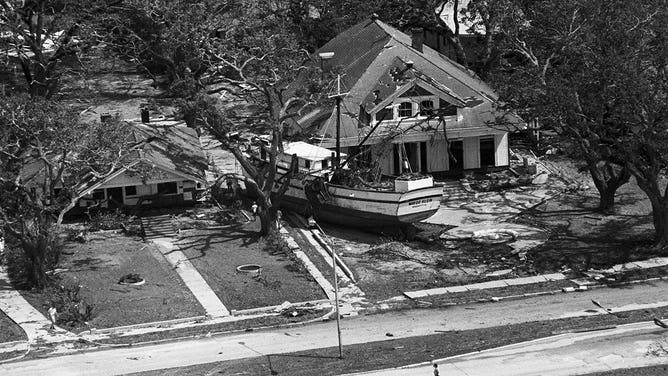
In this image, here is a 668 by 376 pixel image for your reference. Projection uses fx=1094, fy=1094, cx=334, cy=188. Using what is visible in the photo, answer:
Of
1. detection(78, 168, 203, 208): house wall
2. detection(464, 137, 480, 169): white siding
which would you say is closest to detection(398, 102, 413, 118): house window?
detection(464, 137, 480, 169): white siding

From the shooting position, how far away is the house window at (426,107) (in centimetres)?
5334

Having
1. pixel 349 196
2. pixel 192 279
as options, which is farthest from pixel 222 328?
pixel 349 196

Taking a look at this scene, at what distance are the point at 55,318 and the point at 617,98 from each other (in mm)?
23130

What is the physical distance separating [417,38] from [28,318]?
29630mm

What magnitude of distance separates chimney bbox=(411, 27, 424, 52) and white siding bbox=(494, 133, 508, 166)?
638cm

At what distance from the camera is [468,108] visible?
2144 inches

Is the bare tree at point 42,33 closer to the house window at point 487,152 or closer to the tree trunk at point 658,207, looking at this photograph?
the house window at point 487,152

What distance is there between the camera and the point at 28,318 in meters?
38.5

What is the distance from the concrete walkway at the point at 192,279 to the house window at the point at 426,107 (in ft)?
47.9

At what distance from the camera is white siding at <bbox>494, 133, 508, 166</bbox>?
54.8 metres

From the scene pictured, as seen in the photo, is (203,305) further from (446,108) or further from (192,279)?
(446,108)

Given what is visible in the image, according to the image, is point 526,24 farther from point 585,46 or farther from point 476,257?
point 476,257

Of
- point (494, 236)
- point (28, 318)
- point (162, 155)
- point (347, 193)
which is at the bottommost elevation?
point (28, 318)

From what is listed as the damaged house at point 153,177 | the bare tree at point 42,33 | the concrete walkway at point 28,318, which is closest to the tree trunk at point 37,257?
the concrete walkway at point 28,318
